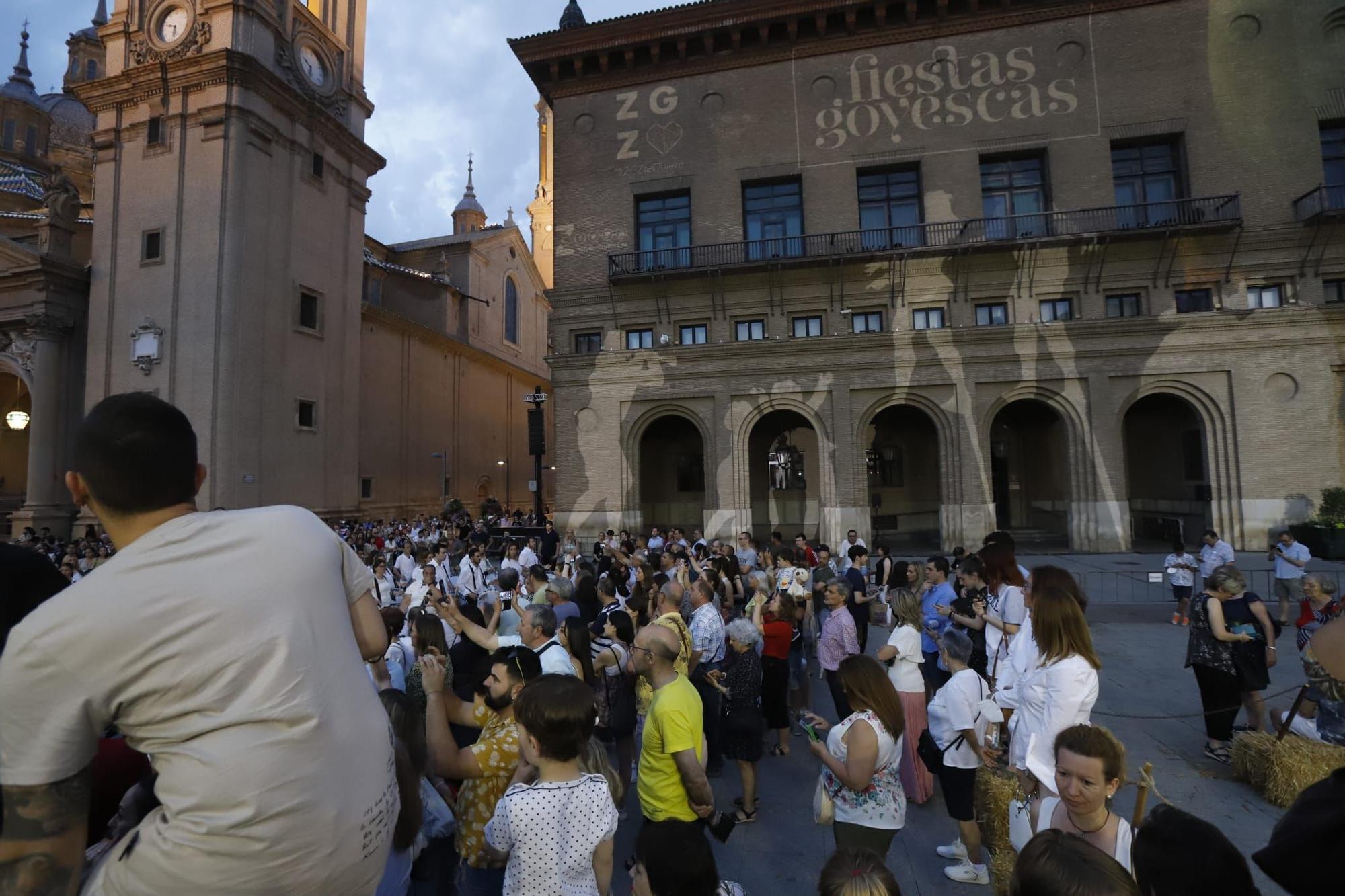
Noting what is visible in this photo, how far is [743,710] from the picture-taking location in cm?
555

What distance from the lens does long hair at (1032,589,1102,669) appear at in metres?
3.69

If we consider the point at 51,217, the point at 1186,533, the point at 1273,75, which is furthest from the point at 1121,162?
the point at 51,217

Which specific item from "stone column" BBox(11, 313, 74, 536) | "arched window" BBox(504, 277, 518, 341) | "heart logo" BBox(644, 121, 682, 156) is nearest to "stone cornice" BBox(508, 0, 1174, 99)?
"heart logo" BBox(644, 121, 682, 156)

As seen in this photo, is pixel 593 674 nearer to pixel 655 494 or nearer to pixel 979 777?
pixel 979 777

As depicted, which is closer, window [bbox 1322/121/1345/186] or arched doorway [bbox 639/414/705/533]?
window [bbox 1322/121/1345/186]

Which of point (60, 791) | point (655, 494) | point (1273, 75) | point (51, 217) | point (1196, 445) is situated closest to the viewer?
point (60, 791)

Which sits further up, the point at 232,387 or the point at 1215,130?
the point at 1215,130

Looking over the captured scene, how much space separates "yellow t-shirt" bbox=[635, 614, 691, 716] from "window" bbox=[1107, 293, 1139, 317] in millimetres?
22530

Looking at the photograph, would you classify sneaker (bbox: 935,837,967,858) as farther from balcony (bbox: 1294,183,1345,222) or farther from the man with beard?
balcony (bbox: 1294,183,1345,222)

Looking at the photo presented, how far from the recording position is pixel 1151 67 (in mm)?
21641

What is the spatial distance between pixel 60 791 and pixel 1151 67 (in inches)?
1180

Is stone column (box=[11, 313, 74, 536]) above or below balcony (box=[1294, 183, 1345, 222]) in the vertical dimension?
below

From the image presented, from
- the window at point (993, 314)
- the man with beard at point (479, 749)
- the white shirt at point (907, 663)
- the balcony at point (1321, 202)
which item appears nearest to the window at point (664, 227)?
the window at point (993, 314)

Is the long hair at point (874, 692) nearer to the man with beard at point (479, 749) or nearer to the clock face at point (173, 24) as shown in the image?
the man with beard at point (479, 749)
